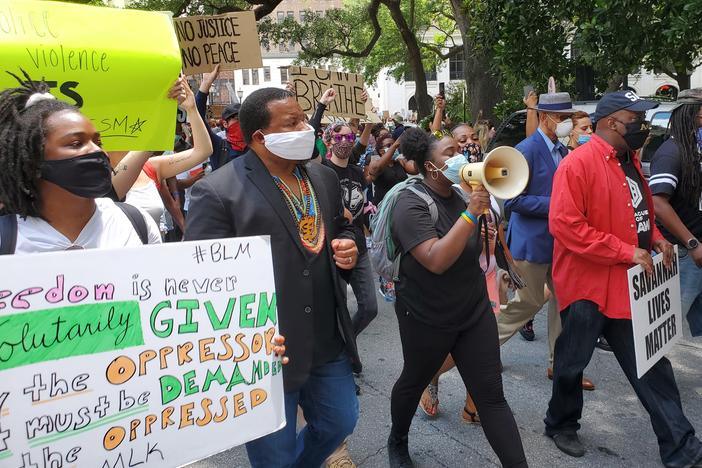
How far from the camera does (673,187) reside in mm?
3842

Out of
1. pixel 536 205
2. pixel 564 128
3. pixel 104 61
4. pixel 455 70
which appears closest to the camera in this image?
pixel 104 61

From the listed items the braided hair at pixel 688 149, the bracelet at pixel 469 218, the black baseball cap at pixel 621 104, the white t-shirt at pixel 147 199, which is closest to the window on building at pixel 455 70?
the braided hair at pixel 688 149

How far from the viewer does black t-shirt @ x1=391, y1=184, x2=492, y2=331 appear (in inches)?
114

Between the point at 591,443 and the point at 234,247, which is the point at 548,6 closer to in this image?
the point at 591,443

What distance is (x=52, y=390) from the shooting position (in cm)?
165

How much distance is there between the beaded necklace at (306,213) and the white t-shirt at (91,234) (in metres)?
0.57

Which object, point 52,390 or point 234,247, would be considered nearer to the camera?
point 52,390

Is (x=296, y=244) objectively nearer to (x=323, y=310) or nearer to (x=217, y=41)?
(x=323, y=310)

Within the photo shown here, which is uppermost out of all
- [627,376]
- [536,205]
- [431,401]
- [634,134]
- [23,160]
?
[23,160]

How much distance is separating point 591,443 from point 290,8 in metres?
80.4

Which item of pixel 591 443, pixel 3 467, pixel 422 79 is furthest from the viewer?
pixel 422 79

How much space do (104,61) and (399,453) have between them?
2.47m

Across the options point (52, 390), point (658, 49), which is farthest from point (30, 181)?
point (658, 49)

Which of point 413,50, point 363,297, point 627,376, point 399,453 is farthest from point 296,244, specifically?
point 413,50
